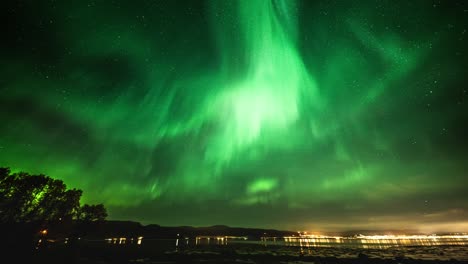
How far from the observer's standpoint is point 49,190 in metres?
60.4

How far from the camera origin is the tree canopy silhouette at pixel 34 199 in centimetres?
5056

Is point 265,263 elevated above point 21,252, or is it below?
below

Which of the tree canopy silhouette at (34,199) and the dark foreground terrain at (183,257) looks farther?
the tree canopy silhouette at (34,199)

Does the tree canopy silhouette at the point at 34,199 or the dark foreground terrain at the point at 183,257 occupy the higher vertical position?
the tree canopy silhouette at the point at 34,199

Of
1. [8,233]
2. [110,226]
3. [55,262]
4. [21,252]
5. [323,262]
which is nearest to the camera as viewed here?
[55,262]

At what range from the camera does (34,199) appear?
56.5 m

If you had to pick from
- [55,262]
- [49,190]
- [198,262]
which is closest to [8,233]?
[55,262]

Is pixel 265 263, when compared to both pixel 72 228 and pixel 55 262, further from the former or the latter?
pixel 72 228

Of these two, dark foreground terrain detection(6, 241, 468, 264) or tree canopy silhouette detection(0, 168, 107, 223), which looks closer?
dark foreground terrain detection(6, 241, 468, 264)

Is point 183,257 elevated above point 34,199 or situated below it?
below

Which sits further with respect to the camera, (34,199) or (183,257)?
(34,199)

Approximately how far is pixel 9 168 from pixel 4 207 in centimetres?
860

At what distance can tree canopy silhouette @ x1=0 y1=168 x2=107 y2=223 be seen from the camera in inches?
1991

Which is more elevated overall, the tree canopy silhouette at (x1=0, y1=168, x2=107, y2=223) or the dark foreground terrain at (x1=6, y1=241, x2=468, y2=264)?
the tree canopy silhouette at (x1=0, y1=168, x2=107, y2=223)
